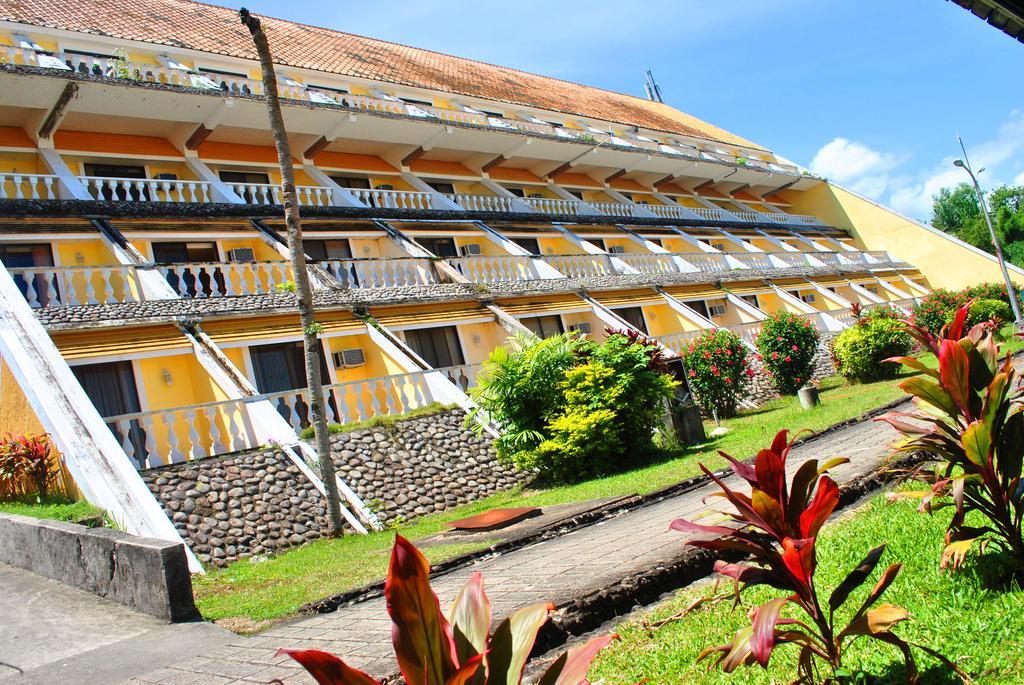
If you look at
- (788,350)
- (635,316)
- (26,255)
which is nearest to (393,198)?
(635,316)

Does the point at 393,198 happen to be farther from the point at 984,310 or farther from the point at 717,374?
the point at 984,310

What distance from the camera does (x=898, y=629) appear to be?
10.8 ft

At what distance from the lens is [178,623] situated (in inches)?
208

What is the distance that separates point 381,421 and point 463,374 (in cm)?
310

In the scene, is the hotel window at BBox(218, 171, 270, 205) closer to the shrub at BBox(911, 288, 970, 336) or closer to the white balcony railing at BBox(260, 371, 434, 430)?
the white balcony railing at BBox(260, 371, 434, 430)

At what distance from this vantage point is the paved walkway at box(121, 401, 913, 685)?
13.2 feet

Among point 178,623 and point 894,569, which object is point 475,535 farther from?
point 894,569

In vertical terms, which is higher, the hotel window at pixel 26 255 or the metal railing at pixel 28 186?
the metal railing at pixel 28 186

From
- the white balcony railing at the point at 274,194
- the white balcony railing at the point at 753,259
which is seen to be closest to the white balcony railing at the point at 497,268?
the white balcony railing at the point at 274,194

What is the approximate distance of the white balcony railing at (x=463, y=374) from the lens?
47.3 ft

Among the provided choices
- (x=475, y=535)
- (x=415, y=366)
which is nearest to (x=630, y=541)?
(x=475, y=535)

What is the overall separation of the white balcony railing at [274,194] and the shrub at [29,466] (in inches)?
391

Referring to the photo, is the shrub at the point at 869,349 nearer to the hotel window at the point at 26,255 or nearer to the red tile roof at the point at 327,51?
the hotel window at the point at 26,255

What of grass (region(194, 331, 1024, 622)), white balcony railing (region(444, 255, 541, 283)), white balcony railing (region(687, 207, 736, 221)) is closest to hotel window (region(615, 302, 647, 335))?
white balcony railing (region(444, 255, 541, 283))
